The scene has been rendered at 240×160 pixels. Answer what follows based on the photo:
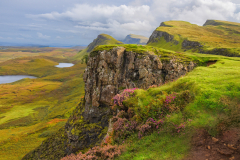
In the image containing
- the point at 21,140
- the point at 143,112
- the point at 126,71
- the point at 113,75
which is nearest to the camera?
the point at 143,112

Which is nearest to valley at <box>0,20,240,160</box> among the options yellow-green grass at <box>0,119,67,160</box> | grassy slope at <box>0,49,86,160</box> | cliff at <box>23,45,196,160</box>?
cliff at <box>23,45,196,160</box>

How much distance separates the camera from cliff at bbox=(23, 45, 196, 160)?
45.5 metres

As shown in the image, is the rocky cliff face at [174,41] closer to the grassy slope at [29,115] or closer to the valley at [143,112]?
the valley at [143,112]

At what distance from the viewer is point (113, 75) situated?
154 feet

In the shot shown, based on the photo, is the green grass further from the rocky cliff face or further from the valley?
the rocky cliff face

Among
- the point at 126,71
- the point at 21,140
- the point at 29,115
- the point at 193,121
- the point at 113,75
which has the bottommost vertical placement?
the point at 29,115

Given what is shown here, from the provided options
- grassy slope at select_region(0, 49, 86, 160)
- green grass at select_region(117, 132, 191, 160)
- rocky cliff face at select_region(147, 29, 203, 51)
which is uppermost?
rocky cliff face at select_region(147, 29, 203, 51)

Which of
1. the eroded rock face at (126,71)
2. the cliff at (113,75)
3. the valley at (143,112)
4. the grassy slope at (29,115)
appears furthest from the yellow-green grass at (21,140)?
the eroded rock face at (126,71)

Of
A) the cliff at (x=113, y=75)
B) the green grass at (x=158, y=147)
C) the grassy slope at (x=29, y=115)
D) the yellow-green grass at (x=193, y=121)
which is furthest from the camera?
the grassy slope at (x=29, y=115)

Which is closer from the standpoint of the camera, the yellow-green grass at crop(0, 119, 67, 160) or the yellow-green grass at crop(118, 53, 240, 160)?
the yellow-green grass at crop(118, 53, 240, 160)

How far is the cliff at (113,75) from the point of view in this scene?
4550cm

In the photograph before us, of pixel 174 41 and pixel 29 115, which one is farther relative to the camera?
pixel 174 41

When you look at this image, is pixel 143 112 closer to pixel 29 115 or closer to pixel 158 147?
pixel 158 147

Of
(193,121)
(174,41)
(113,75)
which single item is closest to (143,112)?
(193,121)
